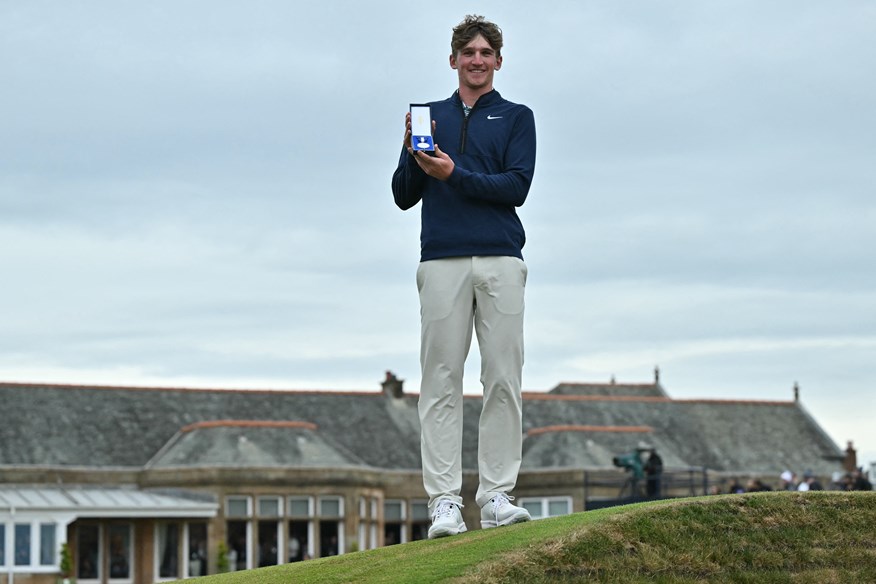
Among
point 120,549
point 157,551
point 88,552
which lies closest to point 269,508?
point 157,551

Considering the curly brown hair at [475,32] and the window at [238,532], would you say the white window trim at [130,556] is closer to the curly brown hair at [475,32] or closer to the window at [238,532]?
the window at [238,532]

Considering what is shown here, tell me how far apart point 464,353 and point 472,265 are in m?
0.51

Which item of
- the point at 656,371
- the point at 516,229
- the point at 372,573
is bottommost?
the point at 372,573

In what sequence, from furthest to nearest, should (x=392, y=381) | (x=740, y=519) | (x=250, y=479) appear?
1. (x=392, y=381)
2. (x=250, y=479)
3. (x=740, y=519)

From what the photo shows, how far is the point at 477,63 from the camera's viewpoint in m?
9.21

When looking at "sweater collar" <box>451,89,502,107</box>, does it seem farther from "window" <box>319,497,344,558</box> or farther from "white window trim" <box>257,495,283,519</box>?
"window" <box>319,497,344,558</box>

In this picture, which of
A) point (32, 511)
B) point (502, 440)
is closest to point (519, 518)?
point (502, 440)

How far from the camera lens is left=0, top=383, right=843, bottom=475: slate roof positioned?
49125 millimetres

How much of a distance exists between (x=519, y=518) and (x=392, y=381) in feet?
159

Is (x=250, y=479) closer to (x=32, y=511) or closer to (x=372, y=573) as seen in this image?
(x=32, y=511)

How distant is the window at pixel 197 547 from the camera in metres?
46.2

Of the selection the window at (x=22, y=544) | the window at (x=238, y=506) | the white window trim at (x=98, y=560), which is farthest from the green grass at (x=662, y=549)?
the window at (x=238, y=506)

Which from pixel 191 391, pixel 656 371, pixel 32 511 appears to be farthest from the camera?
pixel 656 371

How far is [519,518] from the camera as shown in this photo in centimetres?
938
